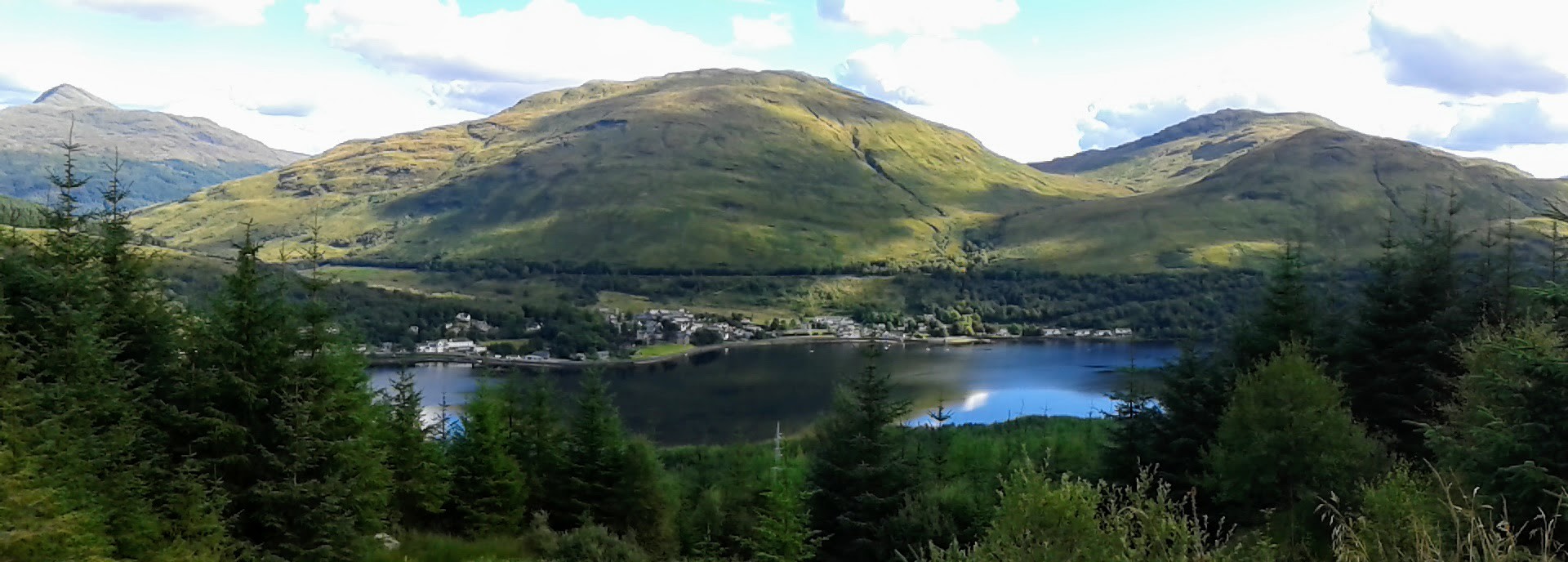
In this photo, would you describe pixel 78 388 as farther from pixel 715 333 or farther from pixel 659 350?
pixel 715 333

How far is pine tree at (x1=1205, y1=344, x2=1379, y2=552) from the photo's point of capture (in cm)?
1981

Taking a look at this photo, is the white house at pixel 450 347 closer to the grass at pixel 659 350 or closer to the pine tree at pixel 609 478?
the grass at pixel 659 350

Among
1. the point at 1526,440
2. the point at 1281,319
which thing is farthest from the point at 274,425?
the point at 1281,319

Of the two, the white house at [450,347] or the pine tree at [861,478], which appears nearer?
the pine tree at [861,478]

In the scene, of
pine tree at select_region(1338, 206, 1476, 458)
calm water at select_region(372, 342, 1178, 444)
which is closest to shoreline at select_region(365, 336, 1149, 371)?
calm water at select_region(372, 342, 1178, 444)

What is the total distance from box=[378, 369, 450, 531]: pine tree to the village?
74.1m

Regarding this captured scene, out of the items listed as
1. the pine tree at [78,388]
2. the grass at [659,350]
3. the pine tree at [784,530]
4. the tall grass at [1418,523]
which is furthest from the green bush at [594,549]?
the grass at [659,350]

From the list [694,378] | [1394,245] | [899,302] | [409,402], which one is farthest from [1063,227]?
Answer: [409,402]

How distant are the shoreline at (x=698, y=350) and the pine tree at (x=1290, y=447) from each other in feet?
199

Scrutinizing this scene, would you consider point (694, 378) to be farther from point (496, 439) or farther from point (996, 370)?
point (496, 439)

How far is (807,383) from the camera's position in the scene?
293ft

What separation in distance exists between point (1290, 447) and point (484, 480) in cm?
2077

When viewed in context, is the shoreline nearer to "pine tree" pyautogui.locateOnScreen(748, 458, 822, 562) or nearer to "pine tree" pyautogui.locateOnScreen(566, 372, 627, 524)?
"pine tree" pyautogui.locateOnScreen(566, 372, 627, 524)

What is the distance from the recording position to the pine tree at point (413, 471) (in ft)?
77.3
